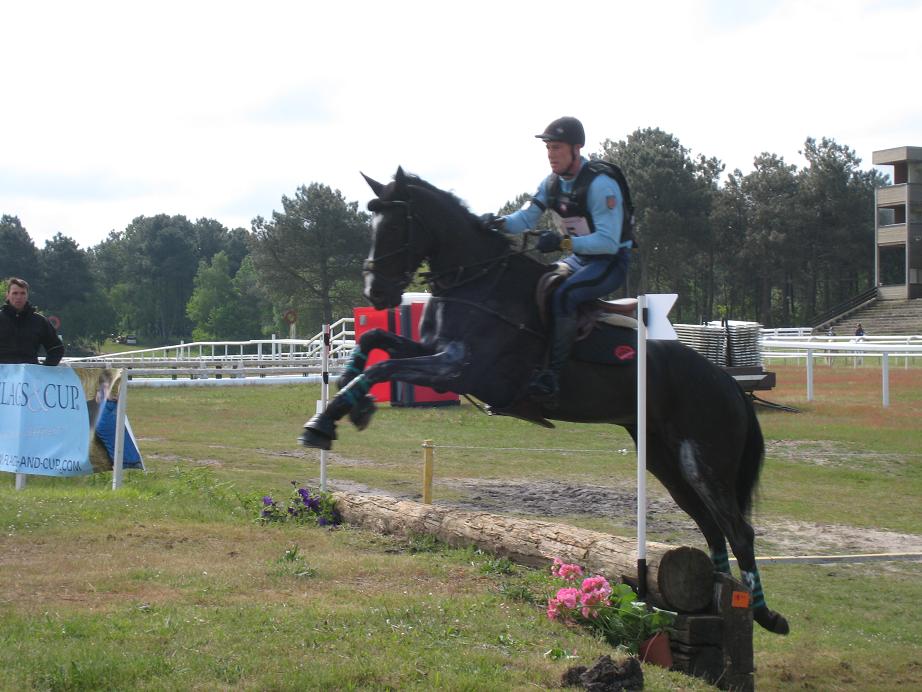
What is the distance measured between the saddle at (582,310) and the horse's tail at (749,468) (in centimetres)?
122

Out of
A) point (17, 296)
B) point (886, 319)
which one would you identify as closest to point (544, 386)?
point (17, 296)

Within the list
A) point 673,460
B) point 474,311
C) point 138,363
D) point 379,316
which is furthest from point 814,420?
point 138,363

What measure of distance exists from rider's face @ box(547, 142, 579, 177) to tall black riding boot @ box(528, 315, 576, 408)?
96 centimetres

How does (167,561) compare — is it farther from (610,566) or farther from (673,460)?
(673,460)

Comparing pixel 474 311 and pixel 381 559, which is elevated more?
pixel 474 311

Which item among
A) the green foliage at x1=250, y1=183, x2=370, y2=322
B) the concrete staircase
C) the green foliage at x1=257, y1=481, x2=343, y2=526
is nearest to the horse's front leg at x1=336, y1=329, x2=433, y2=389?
the green foliage at x1=257, y1=481, x2=343, y2=526

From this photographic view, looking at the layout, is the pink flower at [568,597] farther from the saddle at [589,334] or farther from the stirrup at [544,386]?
the stirrup at [544,386]

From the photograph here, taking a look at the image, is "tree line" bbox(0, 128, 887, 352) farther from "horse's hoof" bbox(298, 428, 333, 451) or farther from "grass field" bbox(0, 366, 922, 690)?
"horse's hoof" bbox(298, 428, 333, 451)

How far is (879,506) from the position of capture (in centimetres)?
1152

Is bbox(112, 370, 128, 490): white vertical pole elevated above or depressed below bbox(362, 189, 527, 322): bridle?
below

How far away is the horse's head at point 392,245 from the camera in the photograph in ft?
20.7

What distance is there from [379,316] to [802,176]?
46.1m

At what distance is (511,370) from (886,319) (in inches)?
1993

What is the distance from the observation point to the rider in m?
6.23
